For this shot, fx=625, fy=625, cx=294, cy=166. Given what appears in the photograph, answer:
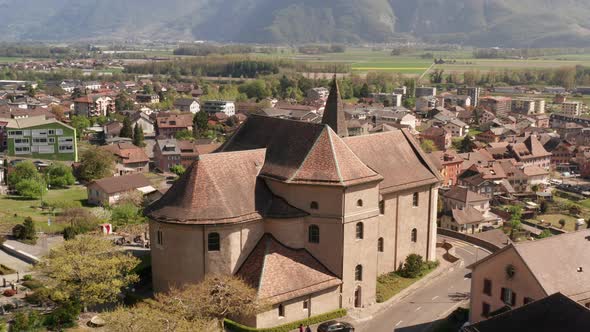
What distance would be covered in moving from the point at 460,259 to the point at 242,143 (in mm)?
21692

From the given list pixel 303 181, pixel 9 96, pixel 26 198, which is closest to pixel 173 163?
pixel 26 198

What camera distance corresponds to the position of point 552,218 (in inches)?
3762

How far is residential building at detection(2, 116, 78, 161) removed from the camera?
4331 inches

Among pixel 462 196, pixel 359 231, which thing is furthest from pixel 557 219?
pixel 359 231

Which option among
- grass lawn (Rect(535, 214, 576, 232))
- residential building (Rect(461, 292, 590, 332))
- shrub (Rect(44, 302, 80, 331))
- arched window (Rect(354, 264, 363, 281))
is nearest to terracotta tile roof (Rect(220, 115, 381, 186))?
arched window (Rect(354, 264, 363, 281))

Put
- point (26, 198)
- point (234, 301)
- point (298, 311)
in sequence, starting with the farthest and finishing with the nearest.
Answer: point (26, 198)
point (298, 311)
point (234, 301)

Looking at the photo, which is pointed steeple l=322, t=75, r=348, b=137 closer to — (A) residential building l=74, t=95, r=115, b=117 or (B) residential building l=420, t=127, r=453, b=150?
(B) residential building l=420, t=127, r=453, b=150

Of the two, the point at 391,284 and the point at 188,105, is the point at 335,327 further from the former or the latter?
the point at 188,105

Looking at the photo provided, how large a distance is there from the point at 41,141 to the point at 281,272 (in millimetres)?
83075

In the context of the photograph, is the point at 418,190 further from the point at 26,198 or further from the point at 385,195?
the point at 26,198

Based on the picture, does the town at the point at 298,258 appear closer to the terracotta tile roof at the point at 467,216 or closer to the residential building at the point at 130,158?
the terracotta tile roof at the point at 467,216

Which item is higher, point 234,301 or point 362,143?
point 362,143

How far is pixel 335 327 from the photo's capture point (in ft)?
131

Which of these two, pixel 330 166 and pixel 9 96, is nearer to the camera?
pixel 330 166
